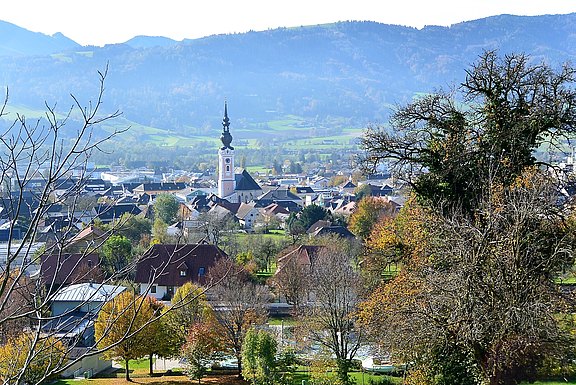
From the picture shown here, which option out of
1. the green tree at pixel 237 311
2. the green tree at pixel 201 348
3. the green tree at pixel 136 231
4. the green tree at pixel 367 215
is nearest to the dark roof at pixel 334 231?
the green tree at pixel 367 215

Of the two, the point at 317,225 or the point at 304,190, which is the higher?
the point at 317,225

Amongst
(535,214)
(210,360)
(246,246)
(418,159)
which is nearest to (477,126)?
(418,159)

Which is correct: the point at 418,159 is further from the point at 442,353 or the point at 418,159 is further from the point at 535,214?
the point at 442,353

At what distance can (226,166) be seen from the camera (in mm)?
66250

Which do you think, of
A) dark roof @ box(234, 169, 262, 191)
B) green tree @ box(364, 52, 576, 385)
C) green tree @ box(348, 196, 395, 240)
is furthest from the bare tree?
dark roof @ box(234, 169, 262, 191)

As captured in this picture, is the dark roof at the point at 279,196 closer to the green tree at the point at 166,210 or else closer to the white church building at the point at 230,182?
the white church building at the point at 230,182

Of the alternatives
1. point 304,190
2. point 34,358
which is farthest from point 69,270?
point 304,190

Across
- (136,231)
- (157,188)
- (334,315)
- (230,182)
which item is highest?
(334,315)

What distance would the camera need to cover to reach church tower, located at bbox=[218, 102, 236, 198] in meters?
65.5

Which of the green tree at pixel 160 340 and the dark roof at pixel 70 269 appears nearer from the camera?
the dark roof at pixel 70 269

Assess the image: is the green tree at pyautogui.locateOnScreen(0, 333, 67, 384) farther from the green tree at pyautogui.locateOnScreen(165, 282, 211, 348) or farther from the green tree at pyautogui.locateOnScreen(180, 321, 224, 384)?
the green tree at pyautogui.locateOnScreen(165, 282, 211, 348)

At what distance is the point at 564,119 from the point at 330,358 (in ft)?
25.1

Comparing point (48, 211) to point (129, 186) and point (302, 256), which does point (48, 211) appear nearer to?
point (302, 256)

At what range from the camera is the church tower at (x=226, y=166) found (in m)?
65.5
